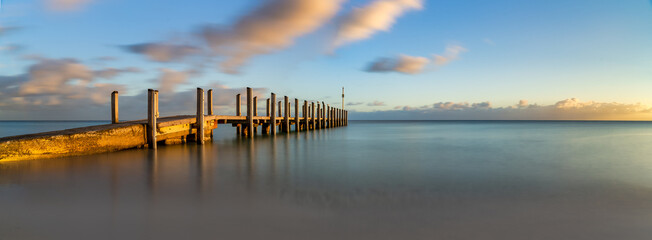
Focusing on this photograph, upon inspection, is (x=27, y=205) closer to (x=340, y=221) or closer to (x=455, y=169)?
(x=340, y=221)

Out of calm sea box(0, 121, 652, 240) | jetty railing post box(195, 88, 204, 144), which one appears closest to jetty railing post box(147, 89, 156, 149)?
jetty railing post box(195, 88, 204, 144)

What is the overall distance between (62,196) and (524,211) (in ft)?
19.3

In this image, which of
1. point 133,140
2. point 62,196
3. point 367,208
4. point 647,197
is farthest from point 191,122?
point 647,197

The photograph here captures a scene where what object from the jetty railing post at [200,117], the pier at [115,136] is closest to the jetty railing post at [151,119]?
the pier at [115,136]

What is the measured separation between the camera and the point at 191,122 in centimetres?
1220

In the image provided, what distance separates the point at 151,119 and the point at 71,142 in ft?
7.59

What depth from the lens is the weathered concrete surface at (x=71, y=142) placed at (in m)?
7.34

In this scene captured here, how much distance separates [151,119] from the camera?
1030 centimetres

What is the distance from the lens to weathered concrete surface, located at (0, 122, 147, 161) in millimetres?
7340

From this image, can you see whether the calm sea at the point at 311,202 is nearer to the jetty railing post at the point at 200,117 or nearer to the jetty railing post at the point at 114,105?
the jetty railing post at the point at 114,105

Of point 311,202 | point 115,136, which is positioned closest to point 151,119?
point 115,136

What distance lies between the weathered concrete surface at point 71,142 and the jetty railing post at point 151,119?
0.16m

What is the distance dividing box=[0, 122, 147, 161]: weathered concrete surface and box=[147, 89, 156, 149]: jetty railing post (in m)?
0.16

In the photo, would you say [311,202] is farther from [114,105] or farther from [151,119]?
[114,105]
